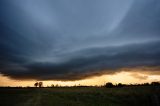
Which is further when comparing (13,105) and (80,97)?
(80,97)

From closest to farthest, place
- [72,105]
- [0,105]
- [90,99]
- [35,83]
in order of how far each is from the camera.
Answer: [0,105]
[72,105]
[90,99]
[35,83]

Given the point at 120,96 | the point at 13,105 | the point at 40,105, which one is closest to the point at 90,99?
the point at 120,96

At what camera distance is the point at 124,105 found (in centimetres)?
4031

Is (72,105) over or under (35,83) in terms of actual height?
under

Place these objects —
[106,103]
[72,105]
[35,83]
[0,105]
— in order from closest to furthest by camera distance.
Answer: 1. [0,105]
2. [72,105]
3. [106,103]
4. [35,83]

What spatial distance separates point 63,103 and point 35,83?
9552 cm

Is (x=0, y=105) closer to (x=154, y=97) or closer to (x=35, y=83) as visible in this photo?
(x=154, y=97)

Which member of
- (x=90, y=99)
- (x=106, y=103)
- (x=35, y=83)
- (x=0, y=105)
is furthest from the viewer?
(x=35, y=83)

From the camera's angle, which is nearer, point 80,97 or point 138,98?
point 138,98

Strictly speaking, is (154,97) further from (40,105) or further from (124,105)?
(40,105)

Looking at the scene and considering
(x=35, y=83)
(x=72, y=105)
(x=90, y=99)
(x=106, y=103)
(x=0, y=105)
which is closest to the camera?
(x=0, y=105)

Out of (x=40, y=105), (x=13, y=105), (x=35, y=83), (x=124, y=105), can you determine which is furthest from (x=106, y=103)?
(x=35, y=83)

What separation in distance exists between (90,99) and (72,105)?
293 inches

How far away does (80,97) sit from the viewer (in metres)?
46.6
